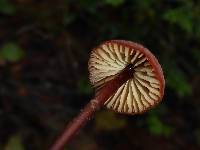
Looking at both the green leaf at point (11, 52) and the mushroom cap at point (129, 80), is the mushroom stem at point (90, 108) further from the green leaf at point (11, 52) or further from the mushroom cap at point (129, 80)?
the green leaf at point (11, 52)

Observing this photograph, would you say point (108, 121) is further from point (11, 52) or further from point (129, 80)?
point (129, 80)

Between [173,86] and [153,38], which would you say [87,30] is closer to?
[153,38]

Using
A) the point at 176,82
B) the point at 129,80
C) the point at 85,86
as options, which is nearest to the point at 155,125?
the point at 176,82

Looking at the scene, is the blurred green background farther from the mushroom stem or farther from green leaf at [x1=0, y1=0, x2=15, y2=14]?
the mushroom stem

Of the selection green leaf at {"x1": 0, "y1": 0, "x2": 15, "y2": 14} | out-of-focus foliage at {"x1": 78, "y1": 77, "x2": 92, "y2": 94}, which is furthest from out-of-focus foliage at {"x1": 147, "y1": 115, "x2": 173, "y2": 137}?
green leaf at {"x1": 0, "y1": 0, "x2": 15, "y2": 14}

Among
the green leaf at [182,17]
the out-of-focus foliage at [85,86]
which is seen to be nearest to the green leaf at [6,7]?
the out-of-focus foliage at [85,86]

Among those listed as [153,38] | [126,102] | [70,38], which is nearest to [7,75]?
[70,38]
